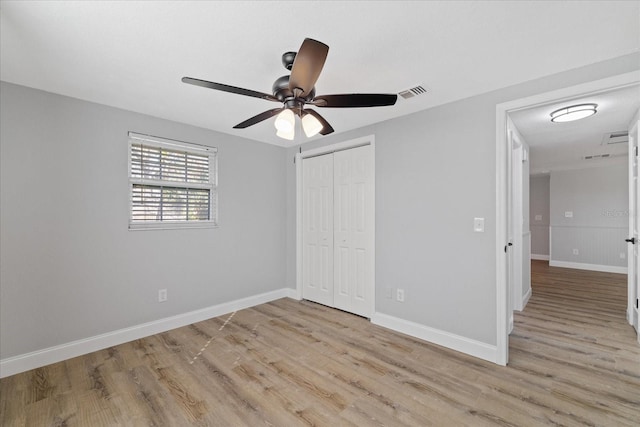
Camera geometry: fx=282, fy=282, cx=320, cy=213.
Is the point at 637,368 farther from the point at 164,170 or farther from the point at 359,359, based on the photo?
the point at 164,170

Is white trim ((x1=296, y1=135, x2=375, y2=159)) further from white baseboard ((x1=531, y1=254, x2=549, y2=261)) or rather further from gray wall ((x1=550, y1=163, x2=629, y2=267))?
white baseboard ((x1=531, y1=254, x2=549, y2=261))

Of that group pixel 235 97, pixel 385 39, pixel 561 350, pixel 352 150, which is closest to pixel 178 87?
pixel 235 97

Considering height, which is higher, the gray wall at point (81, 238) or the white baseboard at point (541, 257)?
the gray wall at point (81, 238)

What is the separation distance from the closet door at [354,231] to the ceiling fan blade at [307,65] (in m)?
1.87

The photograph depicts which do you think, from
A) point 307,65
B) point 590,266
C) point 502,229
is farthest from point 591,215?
point 307,65

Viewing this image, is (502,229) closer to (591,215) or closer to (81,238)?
(81,238)

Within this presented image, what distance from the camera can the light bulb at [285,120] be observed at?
178 cm

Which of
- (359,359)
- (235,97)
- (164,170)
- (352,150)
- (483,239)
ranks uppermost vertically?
(235,97)

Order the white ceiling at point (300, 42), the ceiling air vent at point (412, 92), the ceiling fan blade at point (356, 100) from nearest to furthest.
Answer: the white ceiling at point (300, 42), the ceiling fan blade at point (356, 100), the ceiling air vent at point (412, 92)

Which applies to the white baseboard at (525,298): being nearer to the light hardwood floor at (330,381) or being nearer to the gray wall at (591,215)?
the light hardwood floor at (330,381)

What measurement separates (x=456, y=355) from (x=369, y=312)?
1.07 m

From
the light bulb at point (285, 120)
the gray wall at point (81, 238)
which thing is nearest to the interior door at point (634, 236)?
the light bulb at point (285, 120)

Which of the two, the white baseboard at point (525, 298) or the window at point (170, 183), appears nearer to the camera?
the window at point (170, 183)

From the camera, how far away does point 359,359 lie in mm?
2467
